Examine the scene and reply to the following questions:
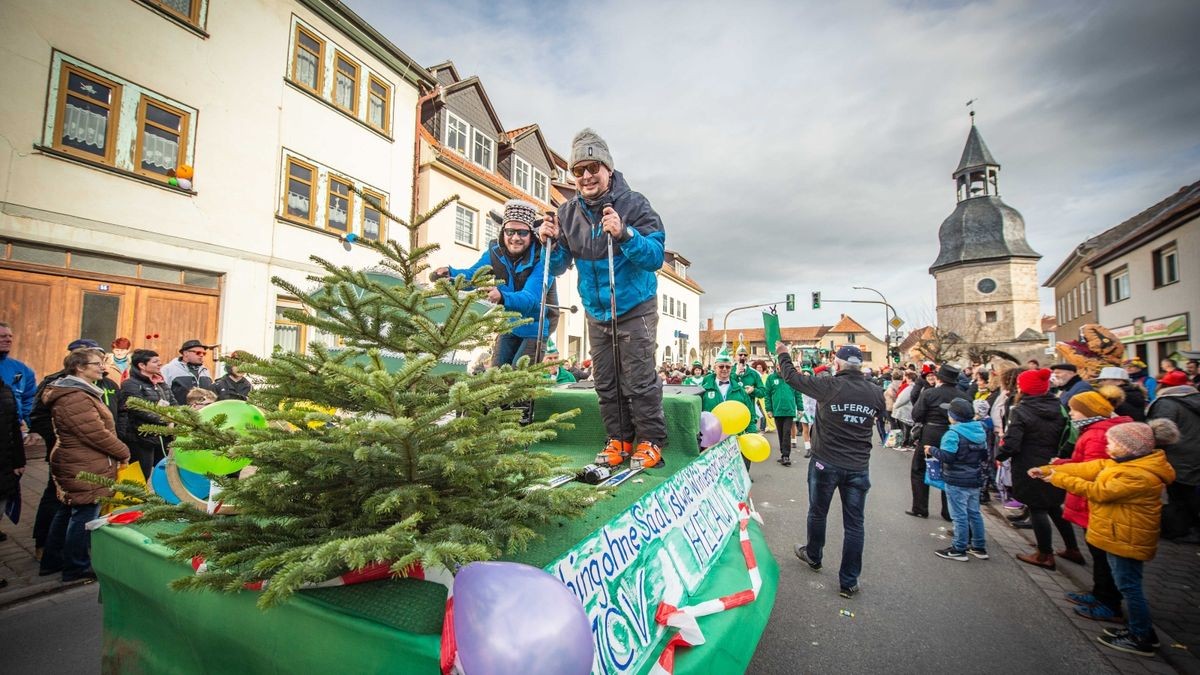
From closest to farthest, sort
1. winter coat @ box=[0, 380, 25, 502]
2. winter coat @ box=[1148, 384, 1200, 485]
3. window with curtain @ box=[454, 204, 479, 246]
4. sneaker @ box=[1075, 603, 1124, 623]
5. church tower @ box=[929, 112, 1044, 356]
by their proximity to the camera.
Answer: sneaker @ box=[1075, 603, 1124, 623] < winter coat @ box=[0, 380, 25, 502] < winter coat @ box=[1148, 384, 1200, 485] < window with curtain @ box=[454, 204, 479, 246] < church tower @ box=[929, 112, 1044, 356]

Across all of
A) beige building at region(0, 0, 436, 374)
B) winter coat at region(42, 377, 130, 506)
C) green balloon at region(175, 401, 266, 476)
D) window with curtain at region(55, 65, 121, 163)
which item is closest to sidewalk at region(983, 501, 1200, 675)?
green balloon at region(175, 401, 266, 476)

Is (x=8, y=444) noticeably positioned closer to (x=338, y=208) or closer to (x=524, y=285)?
(x=524, y=285)

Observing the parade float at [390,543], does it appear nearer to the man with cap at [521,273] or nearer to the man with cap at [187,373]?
the man with cap at [521,273]

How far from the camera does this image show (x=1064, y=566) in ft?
16.4

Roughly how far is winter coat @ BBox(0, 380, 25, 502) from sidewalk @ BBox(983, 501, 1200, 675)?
27.6 feet

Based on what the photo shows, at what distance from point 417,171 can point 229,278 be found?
22.1 ft

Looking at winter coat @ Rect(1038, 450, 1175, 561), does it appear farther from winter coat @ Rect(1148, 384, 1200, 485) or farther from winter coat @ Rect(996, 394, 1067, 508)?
winter coat @ Rect(1148, 384, 1200, 485)

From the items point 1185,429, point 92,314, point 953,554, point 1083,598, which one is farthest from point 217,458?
point 92,314

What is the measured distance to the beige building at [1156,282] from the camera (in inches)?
600

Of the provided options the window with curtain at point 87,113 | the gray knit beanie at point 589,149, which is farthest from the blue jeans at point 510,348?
the window with curtain at point 87,113

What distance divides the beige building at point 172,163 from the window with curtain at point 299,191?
0.14 ft

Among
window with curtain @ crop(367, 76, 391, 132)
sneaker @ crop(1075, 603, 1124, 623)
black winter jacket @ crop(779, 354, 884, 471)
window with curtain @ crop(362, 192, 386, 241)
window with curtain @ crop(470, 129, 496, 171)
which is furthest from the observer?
window with curtain @ crop(470, 129, 496, 171)

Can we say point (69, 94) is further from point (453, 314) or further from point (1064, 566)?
point (1064, 566)

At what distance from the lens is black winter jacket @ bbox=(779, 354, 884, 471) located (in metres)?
4.45
